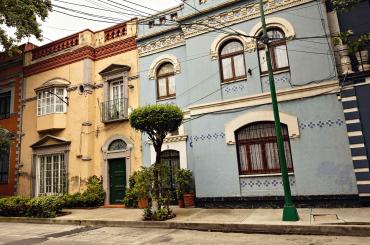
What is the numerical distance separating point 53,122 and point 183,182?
8.15 metres

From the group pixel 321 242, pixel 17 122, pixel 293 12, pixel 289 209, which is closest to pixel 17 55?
pixel 17 122

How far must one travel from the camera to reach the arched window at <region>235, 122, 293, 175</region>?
11023mm

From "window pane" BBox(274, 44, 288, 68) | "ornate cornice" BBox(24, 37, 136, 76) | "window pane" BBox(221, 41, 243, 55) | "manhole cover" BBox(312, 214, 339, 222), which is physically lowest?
"manhole cover" BBox(312, 214, 339, 222)

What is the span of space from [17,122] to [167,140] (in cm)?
1007

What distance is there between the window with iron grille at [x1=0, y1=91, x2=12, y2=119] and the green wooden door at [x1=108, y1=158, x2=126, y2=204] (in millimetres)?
8587

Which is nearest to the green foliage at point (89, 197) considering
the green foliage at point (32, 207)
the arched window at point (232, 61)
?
the green foliage at point (32, 207)

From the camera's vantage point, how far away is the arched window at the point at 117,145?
14.8m

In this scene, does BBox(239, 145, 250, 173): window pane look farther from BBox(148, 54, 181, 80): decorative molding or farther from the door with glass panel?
the door with glass panel

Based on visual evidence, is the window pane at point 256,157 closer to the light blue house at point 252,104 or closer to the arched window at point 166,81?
the light blue house at point 252,104

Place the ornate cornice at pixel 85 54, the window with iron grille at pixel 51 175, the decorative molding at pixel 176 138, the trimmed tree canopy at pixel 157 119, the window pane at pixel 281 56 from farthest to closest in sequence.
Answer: the window with iron grille at pixel 51 175
the ornate cornice at pixel 85 54
the decorative molding at pixel 176 138
the window pane at pixel 281 56
the trimmed tree canopy at pixel 157 119

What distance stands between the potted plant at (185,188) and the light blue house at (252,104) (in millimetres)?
363

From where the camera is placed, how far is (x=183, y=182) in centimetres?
1230

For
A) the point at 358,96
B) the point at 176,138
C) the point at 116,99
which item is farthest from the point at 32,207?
the point at 358,96

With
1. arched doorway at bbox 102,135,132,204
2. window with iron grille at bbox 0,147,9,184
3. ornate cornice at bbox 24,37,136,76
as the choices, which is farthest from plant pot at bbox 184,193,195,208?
window with iron grille at bbox 0,147,9,184
